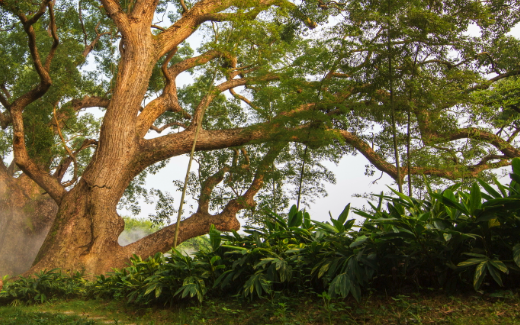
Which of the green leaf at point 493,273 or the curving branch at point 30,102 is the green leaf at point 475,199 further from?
the curving branch at point 30,102

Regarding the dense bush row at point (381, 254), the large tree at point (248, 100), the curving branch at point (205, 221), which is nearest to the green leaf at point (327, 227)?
the dense bush row at point (381, 254)

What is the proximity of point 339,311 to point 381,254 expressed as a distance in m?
0.40

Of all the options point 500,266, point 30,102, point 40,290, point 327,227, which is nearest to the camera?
point 500,266

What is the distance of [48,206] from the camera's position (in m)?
10.0

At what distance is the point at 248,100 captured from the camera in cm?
980

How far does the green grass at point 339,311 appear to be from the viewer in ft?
5.74

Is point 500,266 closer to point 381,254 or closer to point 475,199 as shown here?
point 475,199

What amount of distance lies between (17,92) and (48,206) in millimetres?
3109

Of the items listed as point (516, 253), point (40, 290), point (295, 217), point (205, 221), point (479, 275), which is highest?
point (205, 221)

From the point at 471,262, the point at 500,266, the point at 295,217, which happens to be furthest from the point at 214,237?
the point at 500,266

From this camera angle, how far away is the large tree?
5.46 metres

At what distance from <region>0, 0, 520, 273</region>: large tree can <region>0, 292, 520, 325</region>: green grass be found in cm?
251

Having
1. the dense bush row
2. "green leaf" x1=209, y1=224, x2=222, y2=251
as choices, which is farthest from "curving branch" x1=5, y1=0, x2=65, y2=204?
"green leaf" x1=209, y1=224, x2=222, y2=251

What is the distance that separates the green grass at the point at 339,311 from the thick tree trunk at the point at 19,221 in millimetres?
7661
